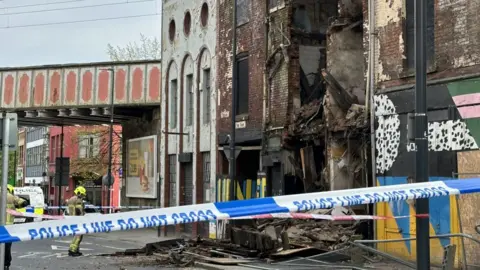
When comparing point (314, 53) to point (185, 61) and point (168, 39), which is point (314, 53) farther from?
point (168, 39)

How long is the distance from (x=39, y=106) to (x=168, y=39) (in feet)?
32.4

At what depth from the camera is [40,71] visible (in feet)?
119

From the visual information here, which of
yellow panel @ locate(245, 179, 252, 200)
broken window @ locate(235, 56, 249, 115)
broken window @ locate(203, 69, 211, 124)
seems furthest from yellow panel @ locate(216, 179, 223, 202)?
broken window @ locate(203, 69, 211, 124)

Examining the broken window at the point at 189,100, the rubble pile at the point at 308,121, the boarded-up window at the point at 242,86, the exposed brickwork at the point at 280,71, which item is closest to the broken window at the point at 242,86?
the boarded-up window at the point at 242,86

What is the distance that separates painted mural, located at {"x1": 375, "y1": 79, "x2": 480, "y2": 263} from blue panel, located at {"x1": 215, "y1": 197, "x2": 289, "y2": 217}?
22.2ft

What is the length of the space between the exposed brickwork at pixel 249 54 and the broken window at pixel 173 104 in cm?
441

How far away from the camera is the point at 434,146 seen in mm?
14789

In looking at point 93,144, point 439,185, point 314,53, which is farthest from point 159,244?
point 93,144

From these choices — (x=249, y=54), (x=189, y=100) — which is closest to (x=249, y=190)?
(x=249, y=54)

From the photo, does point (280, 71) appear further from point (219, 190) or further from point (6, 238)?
point (6, 238)

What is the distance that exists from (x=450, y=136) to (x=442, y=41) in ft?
6.67

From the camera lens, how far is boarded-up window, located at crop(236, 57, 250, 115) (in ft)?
77.7

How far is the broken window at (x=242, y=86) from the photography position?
77.8 ft

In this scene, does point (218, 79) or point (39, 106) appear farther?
point (39, 106)
